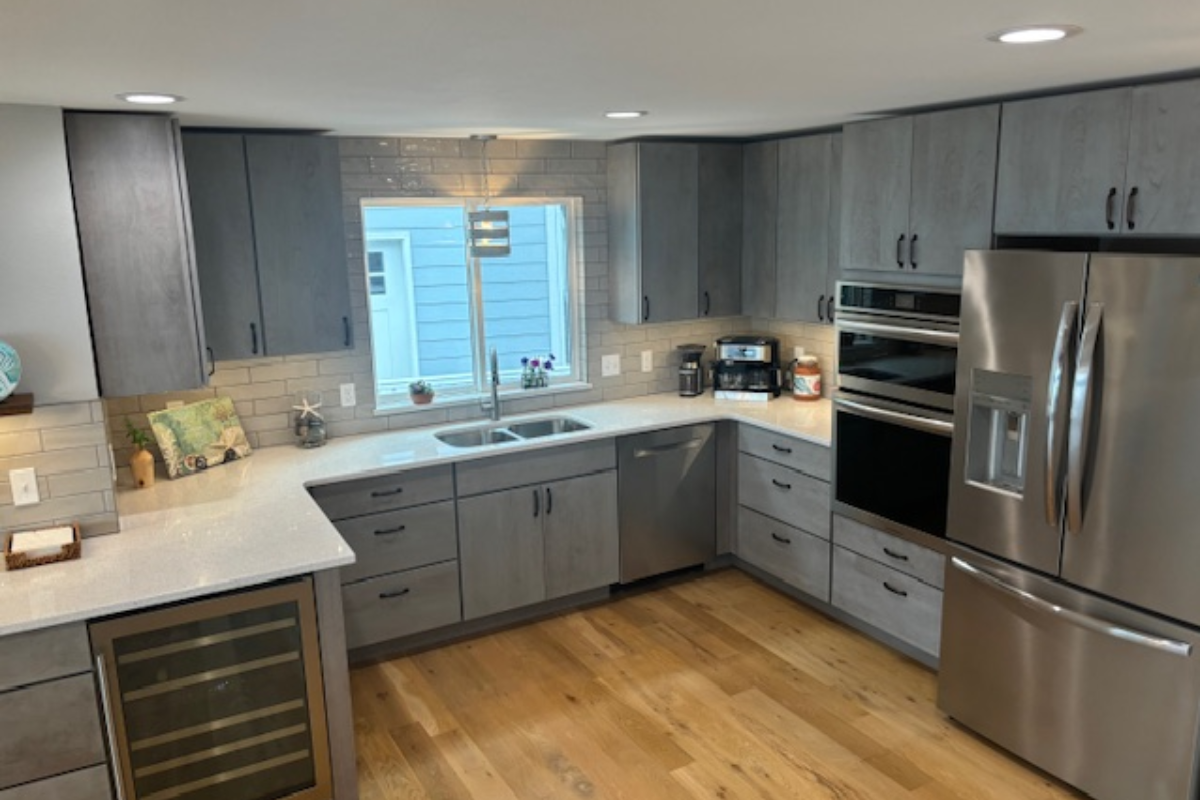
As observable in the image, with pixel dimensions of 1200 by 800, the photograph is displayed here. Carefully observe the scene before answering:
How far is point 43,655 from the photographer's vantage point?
232cm

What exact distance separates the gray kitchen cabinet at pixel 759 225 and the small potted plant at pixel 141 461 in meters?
2.92

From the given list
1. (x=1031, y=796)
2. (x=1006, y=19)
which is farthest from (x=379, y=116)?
(x=1031, y=796)

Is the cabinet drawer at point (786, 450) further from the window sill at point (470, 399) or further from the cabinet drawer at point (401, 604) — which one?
the cabinet drawer at point (401, 604)

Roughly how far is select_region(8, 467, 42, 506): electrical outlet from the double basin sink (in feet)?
5.47

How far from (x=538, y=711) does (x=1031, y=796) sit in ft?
5.65

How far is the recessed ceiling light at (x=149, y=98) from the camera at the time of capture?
2369 mm

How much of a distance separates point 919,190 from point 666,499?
1863 millimetres

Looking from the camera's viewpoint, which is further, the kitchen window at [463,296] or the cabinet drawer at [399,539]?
the kitchen window at [463,296]

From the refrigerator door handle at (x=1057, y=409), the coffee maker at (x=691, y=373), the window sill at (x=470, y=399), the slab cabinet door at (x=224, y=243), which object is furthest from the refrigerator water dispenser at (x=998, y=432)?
the slab cabinet door at (x=224, y=243)

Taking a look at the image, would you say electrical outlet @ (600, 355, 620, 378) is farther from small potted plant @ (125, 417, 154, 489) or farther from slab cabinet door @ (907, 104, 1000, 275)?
small potted plant @ (125, 417, 154, 489)

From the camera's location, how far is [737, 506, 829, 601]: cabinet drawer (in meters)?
3.96

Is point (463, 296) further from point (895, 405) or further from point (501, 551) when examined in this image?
point (895, 405)

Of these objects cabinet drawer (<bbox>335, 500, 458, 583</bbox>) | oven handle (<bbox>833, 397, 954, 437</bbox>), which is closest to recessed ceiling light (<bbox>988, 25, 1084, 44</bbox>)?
oven handle (<bbox>833, 397, 954, 437</bbox>)

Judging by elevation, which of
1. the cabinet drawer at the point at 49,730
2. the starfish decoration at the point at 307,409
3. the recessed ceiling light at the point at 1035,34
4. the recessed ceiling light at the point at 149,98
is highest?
the recessed ceiling light at the point at 149,98
